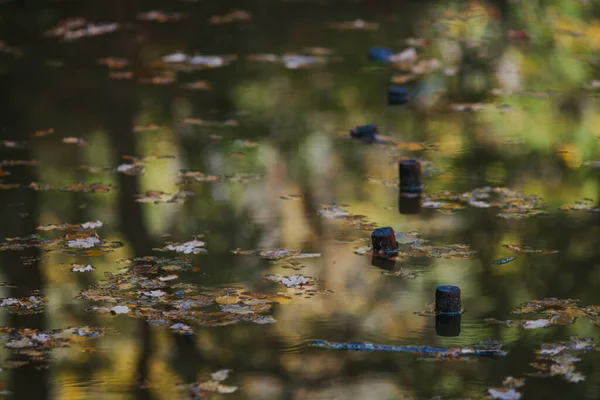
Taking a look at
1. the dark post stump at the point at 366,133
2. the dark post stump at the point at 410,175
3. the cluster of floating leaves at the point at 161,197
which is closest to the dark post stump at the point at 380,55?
the dark post stump at the point at 366,133

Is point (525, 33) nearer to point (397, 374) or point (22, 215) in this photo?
point (22, 215)

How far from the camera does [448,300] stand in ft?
17.1

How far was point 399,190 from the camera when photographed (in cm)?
710

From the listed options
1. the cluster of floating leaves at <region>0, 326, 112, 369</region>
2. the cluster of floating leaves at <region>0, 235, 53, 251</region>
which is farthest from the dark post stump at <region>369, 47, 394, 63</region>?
the cluster of floating leaves at <region>0, 326, 112, 369</region>

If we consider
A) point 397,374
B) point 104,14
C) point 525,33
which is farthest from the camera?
point 104,14

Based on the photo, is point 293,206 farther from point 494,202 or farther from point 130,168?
point 130,168

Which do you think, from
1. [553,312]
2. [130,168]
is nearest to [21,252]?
[130,168]

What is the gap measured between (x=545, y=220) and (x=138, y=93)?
425cm

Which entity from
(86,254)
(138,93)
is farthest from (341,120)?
(86,254)

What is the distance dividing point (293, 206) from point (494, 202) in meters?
1.24

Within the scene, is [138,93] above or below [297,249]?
above

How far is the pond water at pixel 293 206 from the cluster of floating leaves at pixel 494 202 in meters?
0.02

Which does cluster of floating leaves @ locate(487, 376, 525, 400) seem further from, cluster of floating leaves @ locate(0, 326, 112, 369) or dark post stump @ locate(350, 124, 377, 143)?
dark post stump @ locate(350, 124, 377, 143)

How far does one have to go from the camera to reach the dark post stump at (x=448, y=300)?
5199 millimetres
